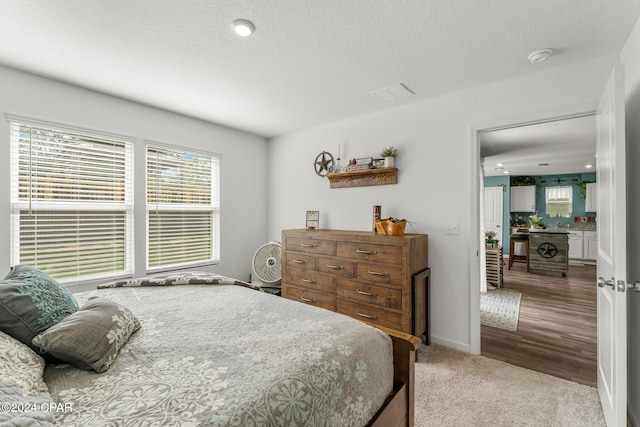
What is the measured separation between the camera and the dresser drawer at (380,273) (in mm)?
2635

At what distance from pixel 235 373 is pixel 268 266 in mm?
3025

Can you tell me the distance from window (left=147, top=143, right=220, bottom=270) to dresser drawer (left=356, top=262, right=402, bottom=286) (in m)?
2.09

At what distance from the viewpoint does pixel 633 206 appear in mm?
1812

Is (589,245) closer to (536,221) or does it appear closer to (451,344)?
(536,221)

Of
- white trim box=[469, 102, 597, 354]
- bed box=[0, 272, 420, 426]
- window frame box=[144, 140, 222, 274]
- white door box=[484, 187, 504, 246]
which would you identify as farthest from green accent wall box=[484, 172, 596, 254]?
bed box=[0, 272, 420, 426]

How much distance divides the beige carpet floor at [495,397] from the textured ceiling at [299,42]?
2435 millimetres

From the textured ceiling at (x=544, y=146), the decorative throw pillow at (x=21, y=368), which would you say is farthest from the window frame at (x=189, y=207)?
the textured ceiling at (x=544, y=146)

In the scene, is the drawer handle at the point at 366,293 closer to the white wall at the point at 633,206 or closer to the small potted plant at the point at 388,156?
the small potted plant at the point at 388,156

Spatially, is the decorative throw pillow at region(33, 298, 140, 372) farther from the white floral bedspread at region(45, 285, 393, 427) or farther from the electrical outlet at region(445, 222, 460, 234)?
the electrical outlet at region(445, 222, 460, 234)

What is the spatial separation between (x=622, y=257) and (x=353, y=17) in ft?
6.38

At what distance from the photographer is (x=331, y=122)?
3.79 m

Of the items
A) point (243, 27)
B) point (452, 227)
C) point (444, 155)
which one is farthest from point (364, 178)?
point (243, 27)

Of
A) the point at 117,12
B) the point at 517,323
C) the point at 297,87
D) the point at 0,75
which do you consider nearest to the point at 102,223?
the point at 0,75

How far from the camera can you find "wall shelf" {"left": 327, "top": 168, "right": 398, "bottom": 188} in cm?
323
